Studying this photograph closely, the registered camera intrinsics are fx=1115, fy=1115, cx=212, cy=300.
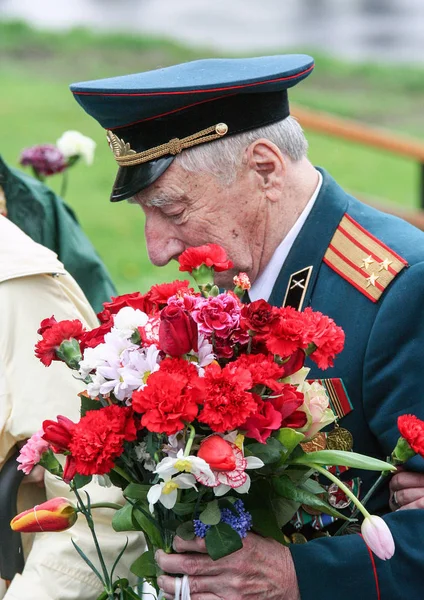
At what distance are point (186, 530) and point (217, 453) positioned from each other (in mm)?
235

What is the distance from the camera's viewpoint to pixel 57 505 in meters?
2.06

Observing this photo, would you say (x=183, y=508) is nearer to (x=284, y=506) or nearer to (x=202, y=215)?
(x=284, y=506)

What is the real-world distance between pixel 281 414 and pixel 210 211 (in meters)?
0.69

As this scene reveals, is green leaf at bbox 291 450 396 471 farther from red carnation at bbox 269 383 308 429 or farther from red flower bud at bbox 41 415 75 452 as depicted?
red flower bud at bbox 41 415 75 452

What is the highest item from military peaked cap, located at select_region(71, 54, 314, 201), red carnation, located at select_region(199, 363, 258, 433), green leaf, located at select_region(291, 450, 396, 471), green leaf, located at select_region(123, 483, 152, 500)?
military peaked cap, located at select_region(71, 54, 314, 201)

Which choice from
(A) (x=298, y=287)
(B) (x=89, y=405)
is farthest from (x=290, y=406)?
(A) (x=298, y=287)

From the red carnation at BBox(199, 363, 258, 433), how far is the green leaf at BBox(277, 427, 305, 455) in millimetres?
122

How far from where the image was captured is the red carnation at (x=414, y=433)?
1.95 m

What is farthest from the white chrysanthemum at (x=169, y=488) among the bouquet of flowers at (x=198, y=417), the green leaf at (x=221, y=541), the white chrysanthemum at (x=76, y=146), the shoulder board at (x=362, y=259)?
the white chrysanthemum at (x=76, y=146)

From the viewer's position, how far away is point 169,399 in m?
1.79

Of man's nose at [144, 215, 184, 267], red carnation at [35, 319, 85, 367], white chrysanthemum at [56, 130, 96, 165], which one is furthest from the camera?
white chrysanthemum at [56, 130, 96, 165]

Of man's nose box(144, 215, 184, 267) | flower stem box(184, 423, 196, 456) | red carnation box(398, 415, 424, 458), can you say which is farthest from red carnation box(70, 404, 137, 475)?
man's nose box(144, 215, 184, 267)

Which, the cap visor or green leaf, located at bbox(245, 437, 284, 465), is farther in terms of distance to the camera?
the cap visor

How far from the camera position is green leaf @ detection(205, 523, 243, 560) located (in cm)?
194
